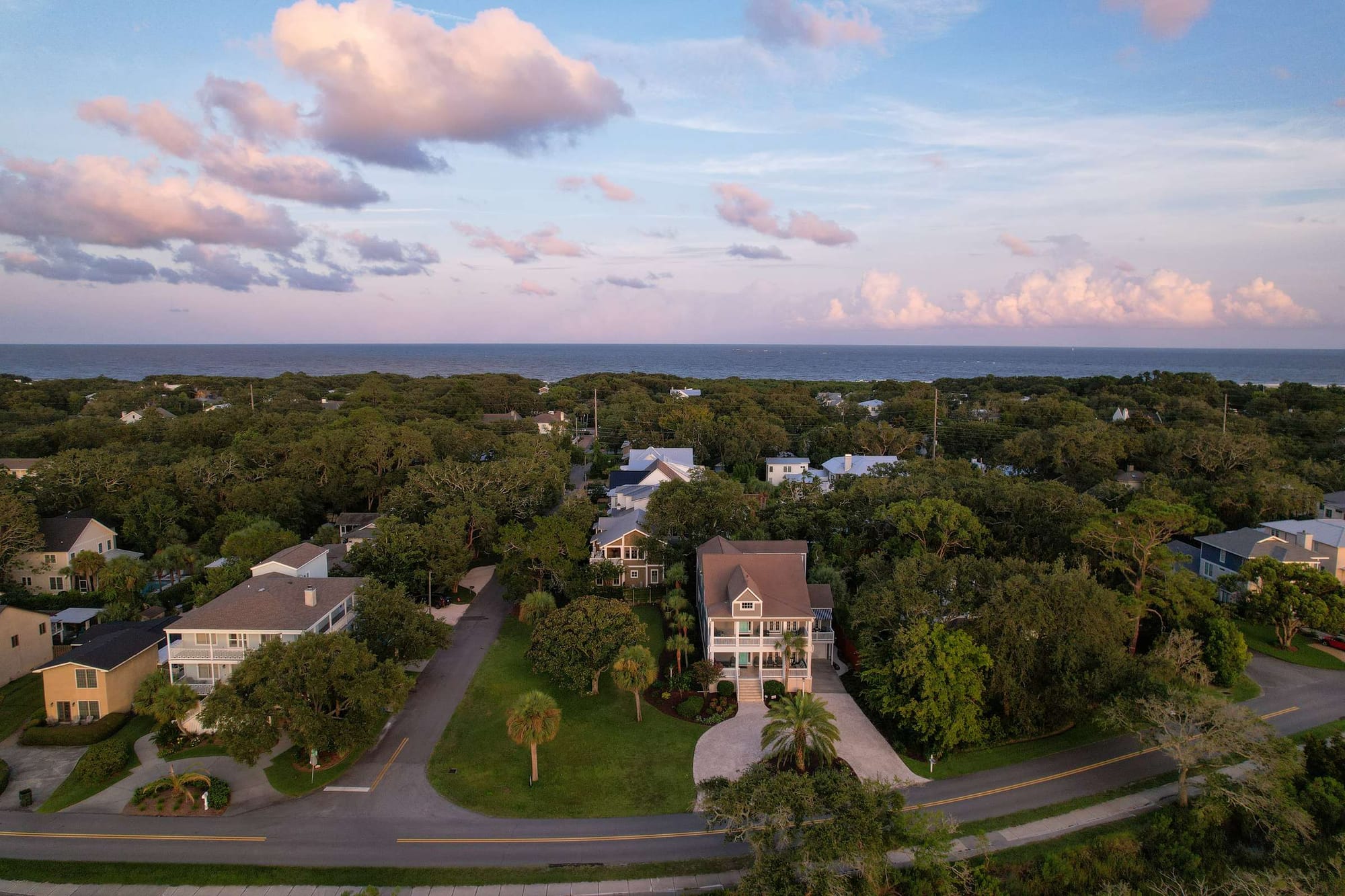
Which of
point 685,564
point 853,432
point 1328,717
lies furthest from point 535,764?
point 853,432

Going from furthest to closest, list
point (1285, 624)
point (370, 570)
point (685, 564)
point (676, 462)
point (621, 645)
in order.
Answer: point (676, 462) → point (685, 564) → point (370, 570) → point (1285, 624) → point (621, 645)

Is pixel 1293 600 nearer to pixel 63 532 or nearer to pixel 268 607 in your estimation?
pixel 268 607

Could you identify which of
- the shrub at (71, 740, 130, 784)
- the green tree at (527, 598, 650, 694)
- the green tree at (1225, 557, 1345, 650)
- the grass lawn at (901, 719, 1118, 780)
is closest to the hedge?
the shrub at (71, 740, 130, 784)

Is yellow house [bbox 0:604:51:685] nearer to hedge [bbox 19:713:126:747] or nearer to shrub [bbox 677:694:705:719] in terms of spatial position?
Answer: hedge [bbox 19:713:126:747]

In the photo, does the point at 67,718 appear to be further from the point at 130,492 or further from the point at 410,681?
the point at 130,492

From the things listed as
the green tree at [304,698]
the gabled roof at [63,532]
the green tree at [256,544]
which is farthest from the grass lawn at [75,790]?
the gabled roof at [63,532]

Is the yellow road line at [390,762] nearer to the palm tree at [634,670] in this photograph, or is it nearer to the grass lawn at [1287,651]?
the palm tree at [634,670]
